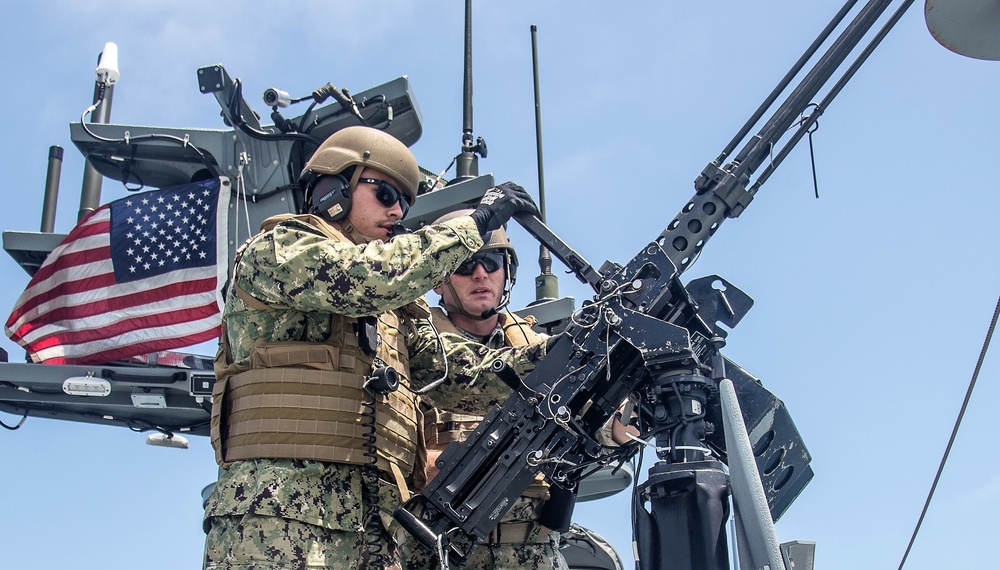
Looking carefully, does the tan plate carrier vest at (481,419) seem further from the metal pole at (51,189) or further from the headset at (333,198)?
the metal pole at (51,189)

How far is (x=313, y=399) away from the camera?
12.5ft

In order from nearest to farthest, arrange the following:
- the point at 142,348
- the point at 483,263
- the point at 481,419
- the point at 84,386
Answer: the point at 481,419, the point at 483,263, the point at 84,386, the point at 142,348

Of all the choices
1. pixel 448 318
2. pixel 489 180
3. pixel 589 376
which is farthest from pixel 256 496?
pixel 489 180

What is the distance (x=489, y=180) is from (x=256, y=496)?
450 centimetres

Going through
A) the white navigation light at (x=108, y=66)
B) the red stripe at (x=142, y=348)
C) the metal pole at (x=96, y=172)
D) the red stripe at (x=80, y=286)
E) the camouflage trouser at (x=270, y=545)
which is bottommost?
the camouflage trouser at (x=270, y=545)

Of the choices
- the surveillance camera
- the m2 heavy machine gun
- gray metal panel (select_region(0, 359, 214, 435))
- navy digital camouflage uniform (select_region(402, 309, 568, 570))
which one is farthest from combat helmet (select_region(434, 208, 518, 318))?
gray metal panel (select_region(0, 359, 214, 435))

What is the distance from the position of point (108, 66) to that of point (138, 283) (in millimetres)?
2391

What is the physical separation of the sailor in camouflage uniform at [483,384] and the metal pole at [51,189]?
634 centimetres

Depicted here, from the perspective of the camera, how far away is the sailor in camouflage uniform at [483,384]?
4.59 m

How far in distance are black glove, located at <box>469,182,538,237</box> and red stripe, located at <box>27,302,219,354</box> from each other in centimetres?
543

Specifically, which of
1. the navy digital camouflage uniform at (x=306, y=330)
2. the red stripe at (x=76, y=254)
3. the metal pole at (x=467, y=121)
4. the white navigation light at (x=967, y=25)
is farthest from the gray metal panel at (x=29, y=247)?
the white navigation light at (x=967, y=25)

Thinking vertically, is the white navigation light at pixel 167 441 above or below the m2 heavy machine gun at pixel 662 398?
above

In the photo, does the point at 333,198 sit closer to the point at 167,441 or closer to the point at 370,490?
the point at 370,490

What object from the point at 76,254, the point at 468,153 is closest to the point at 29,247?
the point at 76,254
